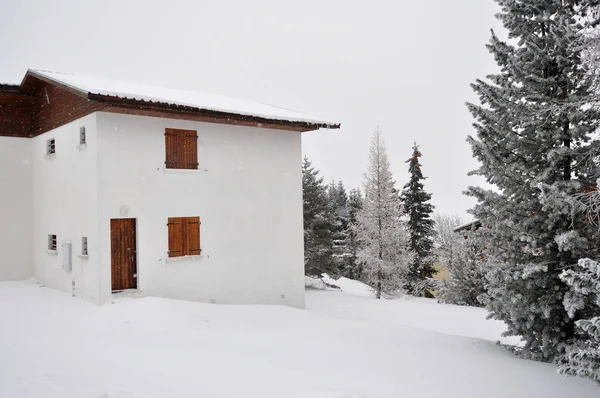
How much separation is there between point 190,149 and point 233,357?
309 inches

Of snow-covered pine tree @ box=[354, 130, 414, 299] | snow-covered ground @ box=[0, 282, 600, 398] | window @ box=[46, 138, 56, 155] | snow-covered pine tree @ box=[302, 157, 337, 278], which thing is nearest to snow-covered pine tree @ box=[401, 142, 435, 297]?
snow-covered pine tree @ box=[354, 130, 414, 299]

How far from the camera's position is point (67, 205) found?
13781 mm

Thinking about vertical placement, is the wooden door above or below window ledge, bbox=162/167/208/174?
below

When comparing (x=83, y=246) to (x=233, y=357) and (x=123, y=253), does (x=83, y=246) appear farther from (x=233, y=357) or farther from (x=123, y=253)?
(x=233, y=357)

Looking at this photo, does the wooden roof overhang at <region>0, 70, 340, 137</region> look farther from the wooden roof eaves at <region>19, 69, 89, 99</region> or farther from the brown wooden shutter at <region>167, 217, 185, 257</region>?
the brown wooden shutter at <region>167, 217, 185, 257</region>

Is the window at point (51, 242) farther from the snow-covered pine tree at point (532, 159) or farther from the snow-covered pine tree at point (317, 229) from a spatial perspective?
the snow-covered pine tree at point (317, 229)

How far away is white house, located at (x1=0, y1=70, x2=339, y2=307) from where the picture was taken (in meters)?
12.5

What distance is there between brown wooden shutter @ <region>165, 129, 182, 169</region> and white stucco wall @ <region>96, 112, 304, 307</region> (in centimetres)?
20

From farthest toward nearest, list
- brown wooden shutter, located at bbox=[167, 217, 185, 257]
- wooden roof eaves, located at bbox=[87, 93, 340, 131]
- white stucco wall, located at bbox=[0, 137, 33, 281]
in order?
white stucco wall, located at bbox=[0, 137, 33, 281], brown wooden shutter, located at bbox=[167, 217, 185, 257], wooden roof eaves, located at bbox=[87, 93, 340, 131]

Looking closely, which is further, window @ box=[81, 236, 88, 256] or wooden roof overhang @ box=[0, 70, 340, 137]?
window @ box=[81, 236, 88, 256]

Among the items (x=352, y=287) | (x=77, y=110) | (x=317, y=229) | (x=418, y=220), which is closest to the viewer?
(x=77, y=110)

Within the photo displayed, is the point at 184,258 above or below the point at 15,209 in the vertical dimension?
below

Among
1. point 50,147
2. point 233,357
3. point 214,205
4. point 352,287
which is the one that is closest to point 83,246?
point 214,205

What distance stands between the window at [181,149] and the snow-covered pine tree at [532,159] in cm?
848
